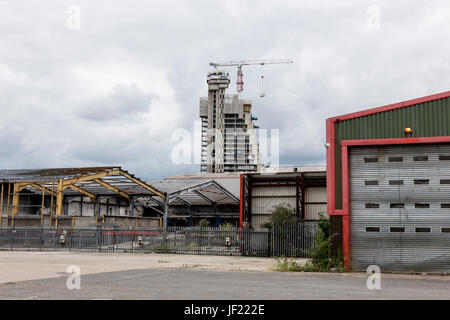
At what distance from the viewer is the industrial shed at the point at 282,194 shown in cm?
3375

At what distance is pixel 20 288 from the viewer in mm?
11875

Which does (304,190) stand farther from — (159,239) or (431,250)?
(431,250)

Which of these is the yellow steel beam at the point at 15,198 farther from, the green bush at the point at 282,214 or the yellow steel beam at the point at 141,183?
the green bush at the point at 282,214

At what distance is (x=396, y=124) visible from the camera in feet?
58.6

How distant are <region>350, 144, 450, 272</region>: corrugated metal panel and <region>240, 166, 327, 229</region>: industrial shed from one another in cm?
1539

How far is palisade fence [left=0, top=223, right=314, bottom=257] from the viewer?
28141mm

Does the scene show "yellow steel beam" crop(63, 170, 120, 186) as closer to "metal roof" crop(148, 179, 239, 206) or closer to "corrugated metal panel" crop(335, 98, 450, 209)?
"metal roof" crop(148, 179, 239, 206)

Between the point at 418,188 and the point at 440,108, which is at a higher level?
the point at 440,108

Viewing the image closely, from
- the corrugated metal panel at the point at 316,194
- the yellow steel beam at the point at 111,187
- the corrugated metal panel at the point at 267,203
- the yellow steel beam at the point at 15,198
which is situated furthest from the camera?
the yellow steel beam at the point at 111,187

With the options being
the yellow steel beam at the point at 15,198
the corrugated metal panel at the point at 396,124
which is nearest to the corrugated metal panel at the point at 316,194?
the corrugated metal panel at the point at 396,124

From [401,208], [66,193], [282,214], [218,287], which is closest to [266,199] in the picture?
[282,214]

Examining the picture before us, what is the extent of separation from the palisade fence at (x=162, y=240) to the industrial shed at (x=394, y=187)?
31.1ft

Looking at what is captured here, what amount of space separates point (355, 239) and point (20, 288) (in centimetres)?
1124
